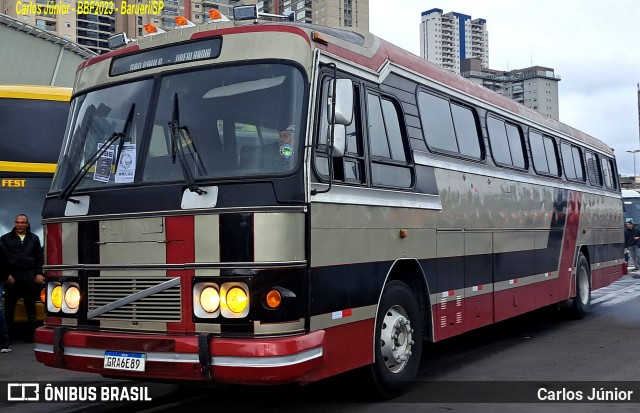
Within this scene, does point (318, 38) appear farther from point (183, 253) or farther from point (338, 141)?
point (183, 253)

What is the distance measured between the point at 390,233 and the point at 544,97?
171929 mm

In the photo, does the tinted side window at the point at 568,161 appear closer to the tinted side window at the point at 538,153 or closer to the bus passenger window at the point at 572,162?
the bus passenger window at the point at 572,162

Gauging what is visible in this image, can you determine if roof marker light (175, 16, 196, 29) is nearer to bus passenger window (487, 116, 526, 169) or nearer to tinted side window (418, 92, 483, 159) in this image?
tinted side window (418, 92, 483, 159)

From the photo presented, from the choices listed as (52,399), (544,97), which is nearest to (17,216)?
(52,399)

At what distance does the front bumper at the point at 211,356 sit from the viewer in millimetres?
A: 5559

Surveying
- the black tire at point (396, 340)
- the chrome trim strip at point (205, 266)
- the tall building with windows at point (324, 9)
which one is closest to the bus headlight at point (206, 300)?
the chrome trim strip at point (205, 266)

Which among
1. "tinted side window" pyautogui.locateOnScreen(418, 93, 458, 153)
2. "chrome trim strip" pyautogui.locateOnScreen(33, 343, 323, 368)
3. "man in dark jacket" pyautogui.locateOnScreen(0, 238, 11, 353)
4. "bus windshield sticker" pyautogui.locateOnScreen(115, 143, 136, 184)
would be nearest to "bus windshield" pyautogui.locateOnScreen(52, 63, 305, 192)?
"bus windshield sticker" pyautogui.locateOnScreen(115, 143, 136, 184)

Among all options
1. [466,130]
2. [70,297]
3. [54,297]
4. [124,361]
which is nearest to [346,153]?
[124,361]

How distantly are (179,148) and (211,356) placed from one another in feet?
5.34

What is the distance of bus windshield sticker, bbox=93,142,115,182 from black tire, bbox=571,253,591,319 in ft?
29.7

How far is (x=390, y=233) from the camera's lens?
7223mm

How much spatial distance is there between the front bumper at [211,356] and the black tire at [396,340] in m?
1.16

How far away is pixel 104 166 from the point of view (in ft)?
21.2

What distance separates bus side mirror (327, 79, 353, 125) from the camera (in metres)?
6.12
